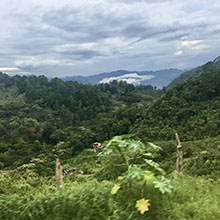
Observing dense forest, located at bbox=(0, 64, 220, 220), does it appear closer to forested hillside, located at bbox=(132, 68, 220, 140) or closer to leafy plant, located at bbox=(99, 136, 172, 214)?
leafy plant, located at bbox=(99, 136, 172, 214)

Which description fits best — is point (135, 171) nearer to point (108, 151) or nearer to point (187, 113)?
point (108, 151)

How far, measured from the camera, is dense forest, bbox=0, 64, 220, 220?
8.80 feet

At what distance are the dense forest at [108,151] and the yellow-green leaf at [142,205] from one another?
0.01 metres

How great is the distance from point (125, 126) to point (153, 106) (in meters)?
7.92

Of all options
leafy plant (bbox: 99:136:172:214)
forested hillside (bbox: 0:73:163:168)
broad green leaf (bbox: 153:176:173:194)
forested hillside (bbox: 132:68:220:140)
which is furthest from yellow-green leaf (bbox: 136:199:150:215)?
forested hillside (bbox: 0:73:163:168)

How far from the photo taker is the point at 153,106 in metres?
56.3

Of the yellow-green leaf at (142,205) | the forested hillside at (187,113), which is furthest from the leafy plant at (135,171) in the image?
the forested hillside at (187,113)

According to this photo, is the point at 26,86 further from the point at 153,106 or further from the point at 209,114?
the point at 209,114

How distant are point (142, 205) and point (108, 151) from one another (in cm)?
82

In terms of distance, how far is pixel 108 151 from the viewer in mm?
3139

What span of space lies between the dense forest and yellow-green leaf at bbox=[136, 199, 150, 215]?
10 millimetres

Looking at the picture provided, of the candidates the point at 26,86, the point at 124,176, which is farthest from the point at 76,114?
the point at 124,176

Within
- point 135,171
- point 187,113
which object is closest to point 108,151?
point 135,171

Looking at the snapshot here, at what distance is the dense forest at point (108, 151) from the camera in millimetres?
2684
